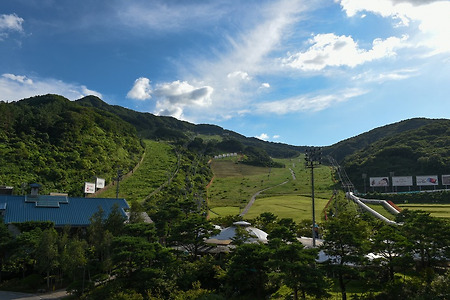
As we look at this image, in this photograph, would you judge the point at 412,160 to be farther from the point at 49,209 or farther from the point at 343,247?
the point at 49,209

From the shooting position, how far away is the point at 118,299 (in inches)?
830

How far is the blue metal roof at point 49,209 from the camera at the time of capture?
34.9m

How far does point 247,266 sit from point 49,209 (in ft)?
89.8

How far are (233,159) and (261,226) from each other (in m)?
137

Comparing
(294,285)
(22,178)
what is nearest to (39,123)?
(22,178)

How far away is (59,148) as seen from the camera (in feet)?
292

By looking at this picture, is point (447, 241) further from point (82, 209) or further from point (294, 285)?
point (82, 209)

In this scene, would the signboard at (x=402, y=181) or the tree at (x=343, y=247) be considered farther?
the signboard at (x=402, y=181)

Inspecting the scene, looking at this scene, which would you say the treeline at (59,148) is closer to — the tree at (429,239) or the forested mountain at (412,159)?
the tree at (429,239)

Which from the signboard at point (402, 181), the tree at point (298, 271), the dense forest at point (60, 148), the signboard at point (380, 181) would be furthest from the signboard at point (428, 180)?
the dense forest at point (60, 148)

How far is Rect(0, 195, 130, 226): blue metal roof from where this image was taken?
115 ft

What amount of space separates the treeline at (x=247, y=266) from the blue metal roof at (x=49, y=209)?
506 cm

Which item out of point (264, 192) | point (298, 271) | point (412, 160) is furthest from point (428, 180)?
point (298, 271)

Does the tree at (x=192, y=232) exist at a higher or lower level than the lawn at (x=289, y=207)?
higher
